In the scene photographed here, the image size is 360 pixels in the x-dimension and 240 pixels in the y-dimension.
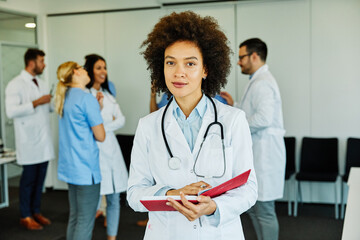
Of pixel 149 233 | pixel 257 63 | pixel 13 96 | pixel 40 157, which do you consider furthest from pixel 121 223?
pixel 149 233

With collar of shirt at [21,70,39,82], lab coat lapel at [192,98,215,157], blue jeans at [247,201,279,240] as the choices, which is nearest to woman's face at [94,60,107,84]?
collar of shirt at [21,70,39,82]

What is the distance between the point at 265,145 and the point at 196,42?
6.08 feet

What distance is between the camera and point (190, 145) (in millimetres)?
1683

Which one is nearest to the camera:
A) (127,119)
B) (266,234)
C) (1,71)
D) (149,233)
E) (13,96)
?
(149,233)

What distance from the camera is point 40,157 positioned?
14.9 feet

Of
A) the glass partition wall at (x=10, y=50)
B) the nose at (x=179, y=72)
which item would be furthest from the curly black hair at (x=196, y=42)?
the glass partition wall at (x=10, y=50)

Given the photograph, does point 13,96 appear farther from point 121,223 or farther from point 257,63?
point 257,63

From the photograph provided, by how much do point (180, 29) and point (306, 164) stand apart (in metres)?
3.83

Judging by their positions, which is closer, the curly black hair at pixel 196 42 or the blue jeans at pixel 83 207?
the curly black hair at pixel 196 42

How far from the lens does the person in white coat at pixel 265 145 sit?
321 centimetres

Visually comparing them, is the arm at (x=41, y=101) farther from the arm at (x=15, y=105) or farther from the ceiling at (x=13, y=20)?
the ceiling at (x=13, y=20)

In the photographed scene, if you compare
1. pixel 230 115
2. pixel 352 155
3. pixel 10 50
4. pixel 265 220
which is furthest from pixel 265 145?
pixel 10 50

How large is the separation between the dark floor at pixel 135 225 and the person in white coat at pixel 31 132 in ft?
0.61

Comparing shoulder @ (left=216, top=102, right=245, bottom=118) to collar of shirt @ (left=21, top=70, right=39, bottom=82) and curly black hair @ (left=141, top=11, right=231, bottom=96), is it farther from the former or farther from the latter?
collar of shirt @ (left=21, top=70, right=39, bottom=82)
